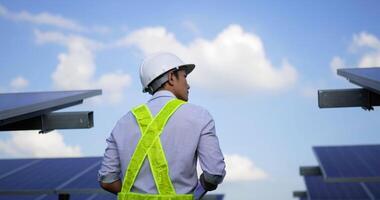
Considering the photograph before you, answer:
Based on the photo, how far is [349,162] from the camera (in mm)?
14539

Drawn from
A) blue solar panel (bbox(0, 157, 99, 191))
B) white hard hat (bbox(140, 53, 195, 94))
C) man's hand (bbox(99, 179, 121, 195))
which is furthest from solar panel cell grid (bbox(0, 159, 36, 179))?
white hard hat (bbox(140, 53, 195, 94))

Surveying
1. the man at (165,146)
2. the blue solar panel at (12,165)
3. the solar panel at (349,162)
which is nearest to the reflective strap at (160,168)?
the man at (165,146)

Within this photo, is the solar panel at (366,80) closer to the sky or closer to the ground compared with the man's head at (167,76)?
closer to the ground

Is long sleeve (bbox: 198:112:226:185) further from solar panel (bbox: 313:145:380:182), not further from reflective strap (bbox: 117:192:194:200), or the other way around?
solar panel (bbox: 313:145:380:182)

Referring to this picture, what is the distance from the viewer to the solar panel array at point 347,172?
1240cm

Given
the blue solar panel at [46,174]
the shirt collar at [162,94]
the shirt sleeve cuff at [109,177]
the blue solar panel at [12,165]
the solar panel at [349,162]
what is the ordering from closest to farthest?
the shirt collar at [162,94] → the shirt sleeve cuff at [109,177] → the solar panel at [349,162] → the blue solar panel at [46,174] → the blue solar panel at [12,165]

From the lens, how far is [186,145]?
4.16 metres

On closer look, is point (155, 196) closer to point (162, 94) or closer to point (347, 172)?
point (162, 94)

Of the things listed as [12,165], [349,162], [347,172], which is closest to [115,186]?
[347,172]

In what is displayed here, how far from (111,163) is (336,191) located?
13.6 meters

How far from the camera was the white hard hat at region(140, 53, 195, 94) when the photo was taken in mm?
4410

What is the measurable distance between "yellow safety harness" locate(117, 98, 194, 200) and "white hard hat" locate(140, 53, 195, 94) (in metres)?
0.23

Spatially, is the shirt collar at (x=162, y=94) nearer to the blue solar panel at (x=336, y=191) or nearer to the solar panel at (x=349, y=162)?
the solar panel at (x=349, y=162)

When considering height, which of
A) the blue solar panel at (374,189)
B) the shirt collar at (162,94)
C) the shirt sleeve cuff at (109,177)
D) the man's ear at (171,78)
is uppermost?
the man's ear at (171,78)
